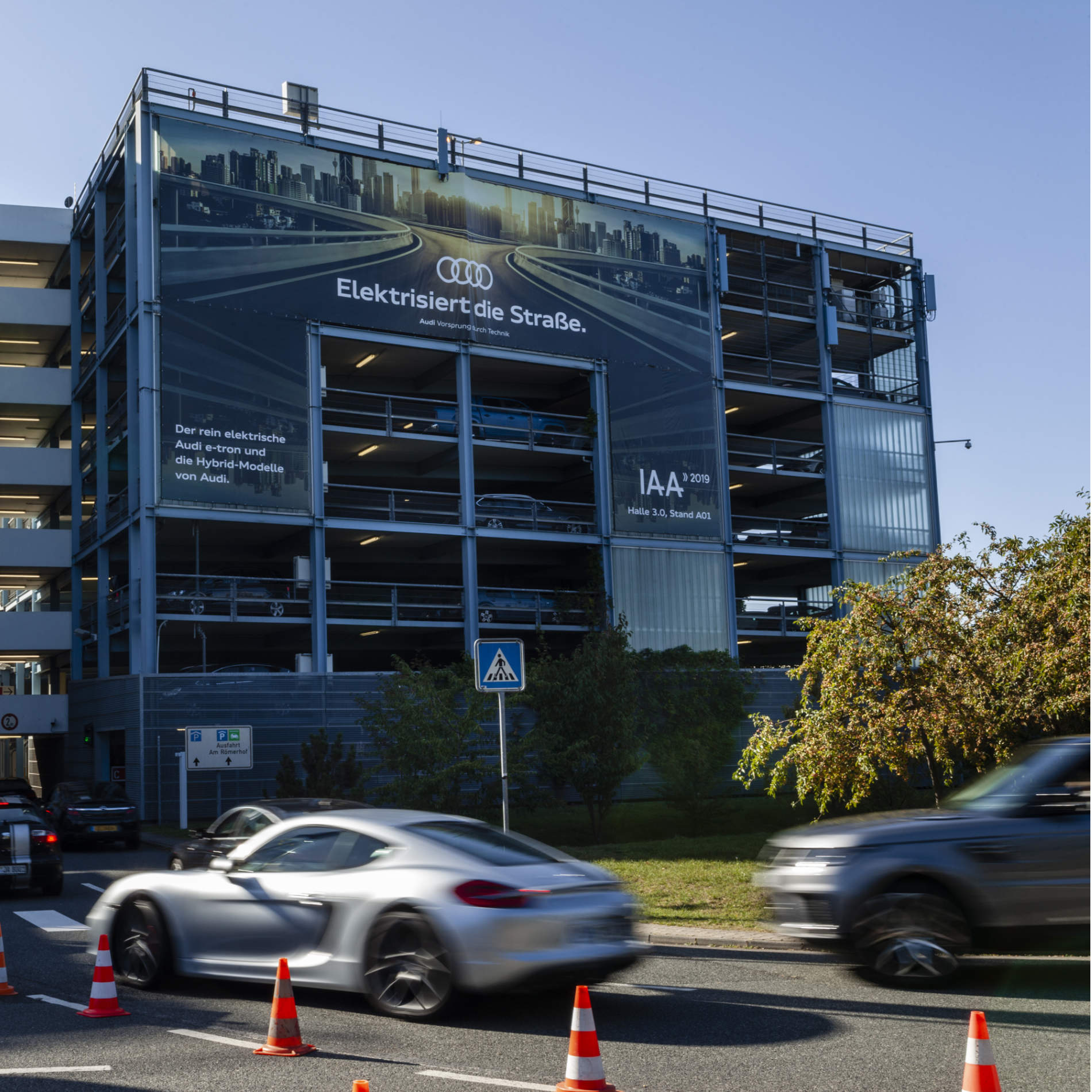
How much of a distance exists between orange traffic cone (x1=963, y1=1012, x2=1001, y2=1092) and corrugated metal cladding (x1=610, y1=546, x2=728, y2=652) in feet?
126

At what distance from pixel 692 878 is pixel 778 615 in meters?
34.0

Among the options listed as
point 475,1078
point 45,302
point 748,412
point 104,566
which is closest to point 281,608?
point 104,566

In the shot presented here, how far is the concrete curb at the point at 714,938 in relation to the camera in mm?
11445

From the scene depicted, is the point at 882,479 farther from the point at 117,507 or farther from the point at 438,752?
the point at 438,752

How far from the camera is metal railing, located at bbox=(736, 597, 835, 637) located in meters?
48.5

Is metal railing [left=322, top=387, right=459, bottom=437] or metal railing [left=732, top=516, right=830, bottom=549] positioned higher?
metal railing [left=322, top=387, right=459, bottom=437]

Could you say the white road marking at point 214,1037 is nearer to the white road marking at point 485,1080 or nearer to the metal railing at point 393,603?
the white road marking at point 485,1080

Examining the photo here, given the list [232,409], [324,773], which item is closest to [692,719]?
[324,773]

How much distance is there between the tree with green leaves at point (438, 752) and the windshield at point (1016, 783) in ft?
54.6

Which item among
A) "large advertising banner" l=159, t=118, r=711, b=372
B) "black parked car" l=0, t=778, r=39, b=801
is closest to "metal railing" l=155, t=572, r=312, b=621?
"black parked car" l=0, t=778, r=39, b=801

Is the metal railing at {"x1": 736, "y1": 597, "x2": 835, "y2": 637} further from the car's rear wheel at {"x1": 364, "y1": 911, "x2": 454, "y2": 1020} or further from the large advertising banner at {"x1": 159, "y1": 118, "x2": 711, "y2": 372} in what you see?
the car's rear wheel at {"x1": 364, "y1": 911, "x2": 454, "y2": 1020}

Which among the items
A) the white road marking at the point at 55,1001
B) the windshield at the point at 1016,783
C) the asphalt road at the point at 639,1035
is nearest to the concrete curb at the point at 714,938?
the asphalt road at the point at 639,1035

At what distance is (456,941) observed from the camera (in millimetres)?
8141

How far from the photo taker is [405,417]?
43219mm
